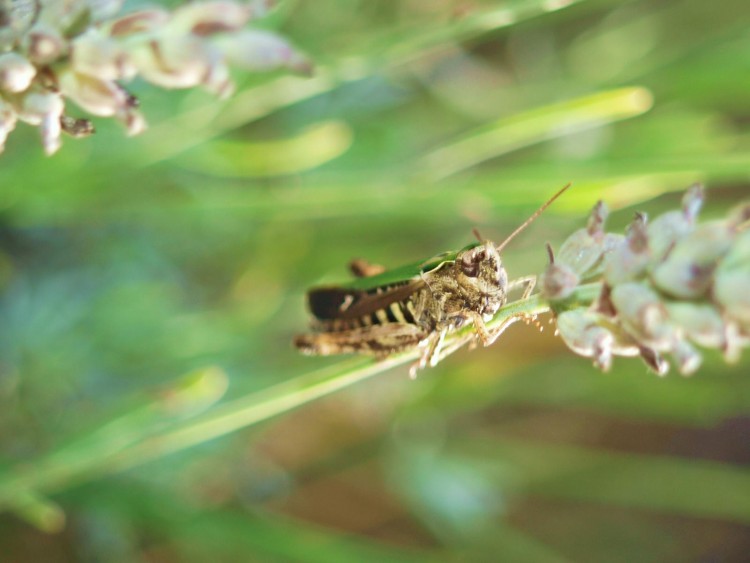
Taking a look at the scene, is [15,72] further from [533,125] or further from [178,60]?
[533,125]

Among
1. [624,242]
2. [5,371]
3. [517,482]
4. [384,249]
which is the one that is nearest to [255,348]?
[384,249]

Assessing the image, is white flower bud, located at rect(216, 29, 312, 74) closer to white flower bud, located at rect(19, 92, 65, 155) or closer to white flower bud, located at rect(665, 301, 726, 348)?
white flower bud, located at rect(19, 92, 65, 155)

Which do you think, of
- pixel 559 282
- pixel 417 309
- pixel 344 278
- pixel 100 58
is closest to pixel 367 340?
pixel 417 309

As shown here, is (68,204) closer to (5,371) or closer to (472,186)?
(5,371)

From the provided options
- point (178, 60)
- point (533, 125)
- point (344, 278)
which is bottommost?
point (178, 60)

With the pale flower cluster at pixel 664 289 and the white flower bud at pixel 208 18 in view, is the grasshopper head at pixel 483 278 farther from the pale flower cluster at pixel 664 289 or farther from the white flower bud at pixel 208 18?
the white flower bud at pixel 208 18

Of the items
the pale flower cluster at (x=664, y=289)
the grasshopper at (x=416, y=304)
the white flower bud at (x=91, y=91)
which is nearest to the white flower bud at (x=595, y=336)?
the pale flower cluster at (x=664, y=289)
